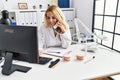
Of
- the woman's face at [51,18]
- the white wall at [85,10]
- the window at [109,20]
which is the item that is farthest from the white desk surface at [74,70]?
the white wall at [85,10]

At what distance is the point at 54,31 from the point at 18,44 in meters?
0.88

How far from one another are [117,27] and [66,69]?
1543mm

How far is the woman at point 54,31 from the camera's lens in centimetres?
187

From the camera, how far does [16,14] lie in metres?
2.97

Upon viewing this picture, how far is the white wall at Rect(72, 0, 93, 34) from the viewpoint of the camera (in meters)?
2.95

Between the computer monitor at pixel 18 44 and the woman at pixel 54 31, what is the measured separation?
0.67 metres

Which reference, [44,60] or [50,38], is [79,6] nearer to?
[50,38]

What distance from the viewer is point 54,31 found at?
197cm

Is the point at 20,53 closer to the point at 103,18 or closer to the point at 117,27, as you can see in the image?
the point at 117,27

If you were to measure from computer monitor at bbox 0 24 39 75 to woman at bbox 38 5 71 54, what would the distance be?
0.67m

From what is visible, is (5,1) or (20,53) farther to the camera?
(5,1)

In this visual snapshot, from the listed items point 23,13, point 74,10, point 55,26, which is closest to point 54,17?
point 55,26

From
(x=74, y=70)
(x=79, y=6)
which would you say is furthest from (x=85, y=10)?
(x=74, y=70)

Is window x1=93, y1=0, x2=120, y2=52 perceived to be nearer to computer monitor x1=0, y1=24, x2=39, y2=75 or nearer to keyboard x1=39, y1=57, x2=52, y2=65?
keyboard x1=39, y1=57, x2=52, y2=65
